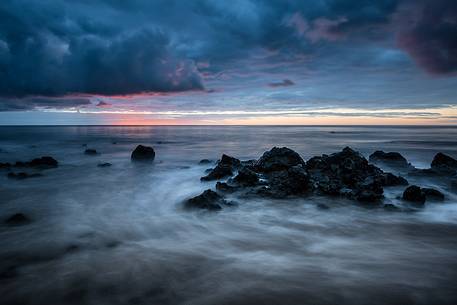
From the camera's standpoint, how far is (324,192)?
11133 millimetres

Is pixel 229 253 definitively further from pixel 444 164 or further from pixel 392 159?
pixel 392 159

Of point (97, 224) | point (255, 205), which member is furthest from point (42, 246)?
point (255, 205)

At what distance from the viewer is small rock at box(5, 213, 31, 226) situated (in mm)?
8676

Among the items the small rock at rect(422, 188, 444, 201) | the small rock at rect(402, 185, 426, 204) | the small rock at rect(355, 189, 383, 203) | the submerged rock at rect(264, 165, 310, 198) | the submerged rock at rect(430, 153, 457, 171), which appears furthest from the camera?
the submerged rock at rect(430, 153, 457, 171)

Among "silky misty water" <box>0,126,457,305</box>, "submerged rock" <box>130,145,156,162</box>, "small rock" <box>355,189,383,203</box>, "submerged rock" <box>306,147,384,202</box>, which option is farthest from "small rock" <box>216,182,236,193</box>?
"submerged rock" <box>130,145,156,162</box>

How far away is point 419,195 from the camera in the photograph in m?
9.88

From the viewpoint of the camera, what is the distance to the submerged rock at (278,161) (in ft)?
46.4

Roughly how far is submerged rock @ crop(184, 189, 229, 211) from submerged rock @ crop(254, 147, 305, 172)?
4.50 metres

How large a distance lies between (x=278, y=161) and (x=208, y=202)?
5.51m

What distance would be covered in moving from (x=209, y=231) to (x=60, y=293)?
12.5 ft

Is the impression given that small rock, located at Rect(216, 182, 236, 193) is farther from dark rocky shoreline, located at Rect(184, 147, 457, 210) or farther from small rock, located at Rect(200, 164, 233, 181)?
small rock, located at Rect(200, 164, 233, 181)

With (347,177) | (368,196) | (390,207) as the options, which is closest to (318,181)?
(347,177)

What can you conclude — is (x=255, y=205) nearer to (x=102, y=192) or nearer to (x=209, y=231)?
(x=209, y=231)

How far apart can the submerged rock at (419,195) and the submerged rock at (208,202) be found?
615 centimetres
